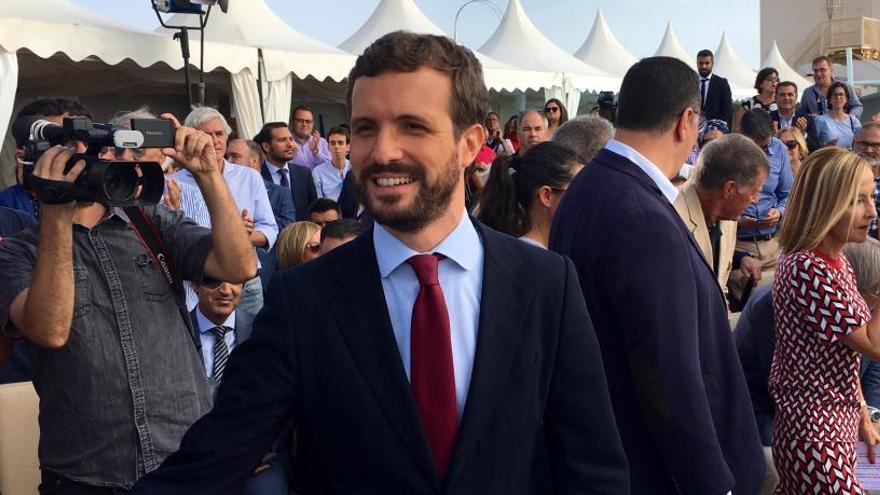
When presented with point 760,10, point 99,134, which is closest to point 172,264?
point 99,134

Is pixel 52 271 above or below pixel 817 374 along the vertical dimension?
above

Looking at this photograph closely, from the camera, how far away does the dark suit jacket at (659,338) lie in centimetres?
211

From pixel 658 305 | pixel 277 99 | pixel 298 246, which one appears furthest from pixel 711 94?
pixel 658 305

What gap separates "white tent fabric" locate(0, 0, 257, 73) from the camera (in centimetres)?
795

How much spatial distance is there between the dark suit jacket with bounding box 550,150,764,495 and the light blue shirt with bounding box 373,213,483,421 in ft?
2.24

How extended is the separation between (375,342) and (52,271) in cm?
114

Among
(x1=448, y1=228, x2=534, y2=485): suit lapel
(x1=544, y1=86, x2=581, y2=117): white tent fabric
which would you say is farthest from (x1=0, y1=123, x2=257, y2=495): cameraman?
(x1=544, y1=86, x2=581, y2=117): white tent fabric

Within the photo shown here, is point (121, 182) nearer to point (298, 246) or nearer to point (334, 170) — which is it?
point (298, 246)

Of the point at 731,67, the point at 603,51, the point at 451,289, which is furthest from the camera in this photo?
the point at 731,67

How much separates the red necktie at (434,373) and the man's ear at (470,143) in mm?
247

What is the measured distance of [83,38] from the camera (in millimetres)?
8492

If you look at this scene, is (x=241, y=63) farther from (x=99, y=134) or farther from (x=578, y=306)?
(x=578, y=306)

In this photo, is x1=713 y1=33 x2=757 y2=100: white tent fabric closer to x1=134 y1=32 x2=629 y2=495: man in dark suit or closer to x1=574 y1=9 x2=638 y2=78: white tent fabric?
x1=574 y1=9 x2=638 y2=78: white tent fabric

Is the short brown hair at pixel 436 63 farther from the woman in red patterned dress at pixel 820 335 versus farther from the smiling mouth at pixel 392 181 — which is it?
the woman in red patterned dress at pixel 820 335
